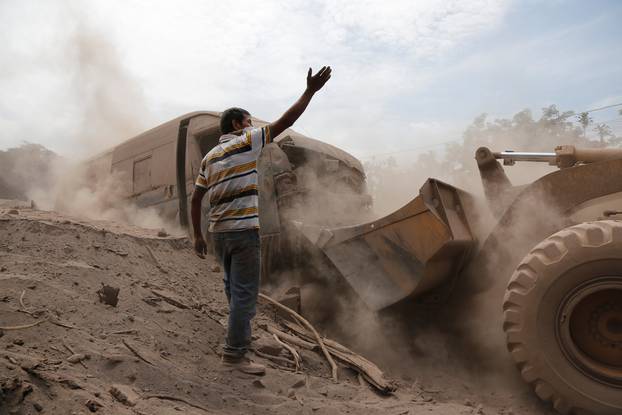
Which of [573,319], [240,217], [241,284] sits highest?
[240,217]

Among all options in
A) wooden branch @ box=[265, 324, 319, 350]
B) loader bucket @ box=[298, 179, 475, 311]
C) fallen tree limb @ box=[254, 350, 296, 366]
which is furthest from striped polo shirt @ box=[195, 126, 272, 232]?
loader bucket @ box=[298, 179, 475, 311]

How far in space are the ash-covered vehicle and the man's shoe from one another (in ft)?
4.45

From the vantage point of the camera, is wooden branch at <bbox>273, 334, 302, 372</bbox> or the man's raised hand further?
wooden branch at <bbox>273, 334, 302, 372</bbox>

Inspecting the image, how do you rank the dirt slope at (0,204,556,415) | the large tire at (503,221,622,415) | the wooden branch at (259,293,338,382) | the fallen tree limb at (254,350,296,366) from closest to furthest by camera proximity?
the dirt slope at (0,204,556,415) → the large tire at (503,221,622,415) → the fallen tree limb at (254,350,296,366) → the wooden branch at (259,293,338,382)

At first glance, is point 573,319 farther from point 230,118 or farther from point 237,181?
point 230,118

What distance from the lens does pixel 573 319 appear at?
323 cm

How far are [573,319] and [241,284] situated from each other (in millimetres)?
2189

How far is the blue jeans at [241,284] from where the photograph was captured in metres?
3.34

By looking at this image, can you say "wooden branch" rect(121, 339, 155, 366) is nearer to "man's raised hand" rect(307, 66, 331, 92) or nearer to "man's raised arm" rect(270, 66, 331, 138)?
"man's raised arm" rect(270, 66, 331, 138)

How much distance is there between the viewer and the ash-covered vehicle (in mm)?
3111

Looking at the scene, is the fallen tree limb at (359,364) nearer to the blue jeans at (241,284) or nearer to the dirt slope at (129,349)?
the dirt slope at (129,349)

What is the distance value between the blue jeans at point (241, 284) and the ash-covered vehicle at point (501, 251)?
1.30 metres

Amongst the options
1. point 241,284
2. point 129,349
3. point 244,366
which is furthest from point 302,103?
point 129,349

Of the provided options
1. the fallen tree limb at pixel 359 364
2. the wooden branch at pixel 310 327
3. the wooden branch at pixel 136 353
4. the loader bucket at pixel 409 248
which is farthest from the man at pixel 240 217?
the loader bucket at pixel 409 248
